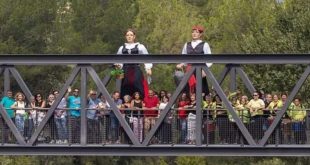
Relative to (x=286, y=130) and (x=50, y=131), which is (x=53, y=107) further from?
(x=286, y=130)

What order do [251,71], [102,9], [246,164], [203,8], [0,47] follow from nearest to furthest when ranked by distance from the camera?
[251,71] → [246,164] → [0,47] → [102,9] → [203,8]

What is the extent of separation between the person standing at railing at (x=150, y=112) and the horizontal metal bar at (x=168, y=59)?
0.95 meters

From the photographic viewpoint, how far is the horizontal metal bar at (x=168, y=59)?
2958 cm

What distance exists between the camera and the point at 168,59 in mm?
29828

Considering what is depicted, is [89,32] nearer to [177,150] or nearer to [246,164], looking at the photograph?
[246,164]

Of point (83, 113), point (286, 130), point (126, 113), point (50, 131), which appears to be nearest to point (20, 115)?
point (50, 131)

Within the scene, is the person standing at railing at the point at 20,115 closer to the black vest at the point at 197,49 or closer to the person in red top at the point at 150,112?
the person in red top at the point at 150,112

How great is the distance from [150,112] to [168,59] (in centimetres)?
121

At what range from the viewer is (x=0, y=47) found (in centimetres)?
8256

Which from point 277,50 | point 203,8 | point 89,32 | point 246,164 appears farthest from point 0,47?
point 203,8

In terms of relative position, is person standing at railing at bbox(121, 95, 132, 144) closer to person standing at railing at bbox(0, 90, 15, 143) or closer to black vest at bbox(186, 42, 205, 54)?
black vest at bbox(186, 42, 205, 54)

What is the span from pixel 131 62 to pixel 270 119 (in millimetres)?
3046

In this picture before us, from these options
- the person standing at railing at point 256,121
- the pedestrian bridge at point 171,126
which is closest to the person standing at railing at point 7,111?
the pedestrian bridge at point 171,126

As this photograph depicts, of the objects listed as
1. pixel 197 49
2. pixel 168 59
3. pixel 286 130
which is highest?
pixel 197 49
